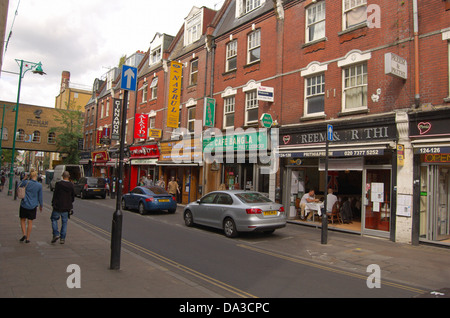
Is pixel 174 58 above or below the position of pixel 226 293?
above

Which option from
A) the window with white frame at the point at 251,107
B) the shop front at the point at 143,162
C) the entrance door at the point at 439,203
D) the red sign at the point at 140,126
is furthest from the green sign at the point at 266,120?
the red sign at the point at 140,126

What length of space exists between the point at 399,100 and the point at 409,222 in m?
4.05

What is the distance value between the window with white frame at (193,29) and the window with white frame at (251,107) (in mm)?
7862

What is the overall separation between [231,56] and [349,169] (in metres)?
10.3

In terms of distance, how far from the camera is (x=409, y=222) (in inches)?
397

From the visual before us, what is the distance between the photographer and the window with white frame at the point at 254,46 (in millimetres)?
16844

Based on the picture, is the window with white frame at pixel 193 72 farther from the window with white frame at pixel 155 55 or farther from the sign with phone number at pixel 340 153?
the sign with phone number at pixel 340 153

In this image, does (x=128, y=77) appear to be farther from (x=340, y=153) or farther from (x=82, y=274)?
(x=340, y=153)

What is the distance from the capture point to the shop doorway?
9891 millimetres

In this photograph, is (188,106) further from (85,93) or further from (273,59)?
(85,93)

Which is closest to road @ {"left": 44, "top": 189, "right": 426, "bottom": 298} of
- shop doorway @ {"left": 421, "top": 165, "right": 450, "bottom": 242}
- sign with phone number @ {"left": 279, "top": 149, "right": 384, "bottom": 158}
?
sign with phone number @ {"left": 279, "top": 149, "right": 384, "bottom": 158}

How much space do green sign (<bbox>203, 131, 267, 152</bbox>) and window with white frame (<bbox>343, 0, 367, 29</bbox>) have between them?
5.91 meters

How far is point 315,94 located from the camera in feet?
44.7
